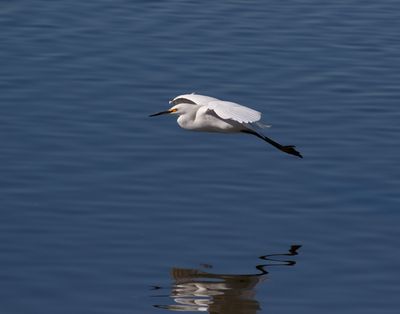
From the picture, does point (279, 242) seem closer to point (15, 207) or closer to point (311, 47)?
point (15, 207)

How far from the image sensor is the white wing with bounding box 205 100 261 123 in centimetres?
1238

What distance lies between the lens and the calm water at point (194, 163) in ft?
38.1

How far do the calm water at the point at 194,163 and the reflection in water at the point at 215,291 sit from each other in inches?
0.7

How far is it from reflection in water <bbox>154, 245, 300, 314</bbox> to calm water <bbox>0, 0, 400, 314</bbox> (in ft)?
0.06

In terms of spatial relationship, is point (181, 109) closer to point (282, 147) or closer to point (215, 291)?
point (282, 147)

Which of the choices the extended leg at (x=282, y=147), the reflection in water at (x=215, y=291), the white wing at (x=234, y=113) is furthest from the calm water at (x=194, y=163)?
the white wing at (x=234, y=113)

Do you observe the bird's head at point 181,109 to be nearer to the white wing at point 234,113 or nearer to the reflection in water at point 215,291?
the white wing at point 234,113

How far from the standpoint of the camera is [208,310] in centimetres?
1117

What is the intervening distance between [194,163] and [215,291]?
2.87m

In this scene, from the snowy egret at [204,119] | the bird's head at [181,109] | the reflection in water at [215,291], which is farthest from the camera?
the bird's head at [181,109]

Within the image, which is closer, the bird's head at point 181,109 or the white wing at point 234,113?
the white wing at point 234,113

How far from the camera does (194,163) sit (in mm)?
14242

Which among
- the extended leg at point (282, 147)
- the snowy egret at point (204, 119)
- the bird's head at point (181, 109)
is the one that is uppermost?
the bird's head at point (181, 109)

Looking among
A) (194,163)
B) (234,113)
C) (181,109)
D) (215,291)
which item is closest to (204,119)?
(181,109)
